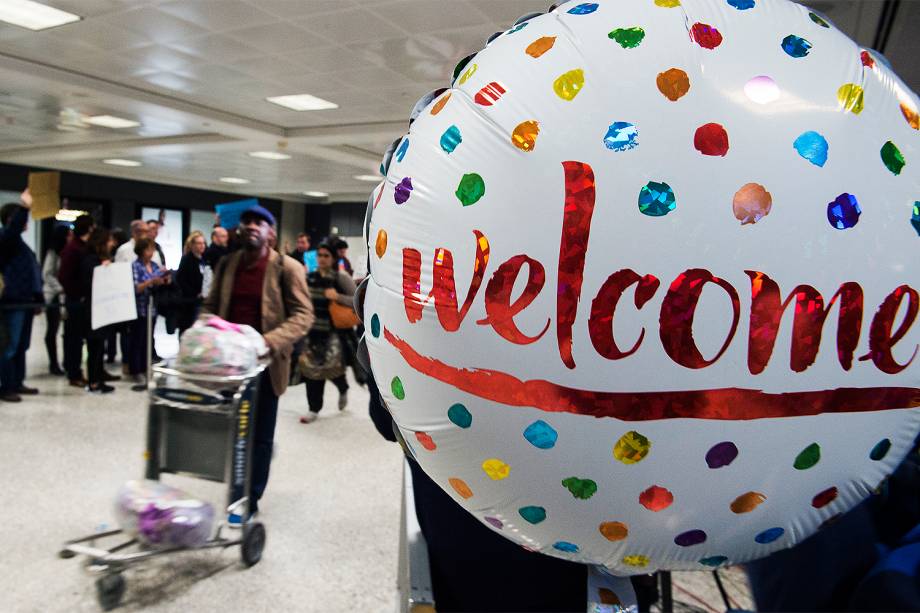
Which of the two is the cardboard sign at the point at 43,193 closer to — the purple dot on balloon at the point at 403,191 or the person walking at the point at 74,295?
the person walking at the point at 74,295

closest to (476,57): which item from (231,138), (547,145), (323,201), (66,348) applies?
(547,145)

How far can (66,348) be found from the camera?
5.64m

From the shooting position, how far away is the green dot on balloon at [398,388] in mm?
732

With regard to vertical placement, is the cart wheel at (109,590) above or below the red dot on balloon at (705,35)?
below

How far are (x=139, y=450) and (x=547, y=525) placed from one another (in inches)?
151

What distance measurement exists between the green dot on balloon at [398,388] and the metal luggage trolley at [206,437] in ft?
5.90

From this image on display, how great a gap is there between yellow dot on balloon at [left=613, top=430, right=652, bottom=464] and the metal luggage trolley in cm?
201

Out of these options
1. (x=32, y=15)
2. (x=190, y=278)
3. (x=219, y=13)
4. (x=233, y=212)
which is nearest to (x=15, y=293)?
(x=190, y=278)

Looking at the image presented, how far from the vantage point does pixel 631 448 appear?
0.62 meters

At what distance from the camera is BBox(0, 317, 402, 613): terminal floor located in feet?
7.73

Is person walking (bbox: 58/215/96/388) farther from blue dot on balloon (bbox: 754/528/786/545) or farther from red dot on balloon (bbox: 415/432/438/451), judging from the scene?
blue dot on balloon (bbox: 754/528/786/545)

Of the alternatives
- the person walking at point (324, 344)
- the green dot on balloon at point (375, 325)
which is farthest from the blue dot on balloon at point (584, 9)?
the person walking at point (324, 344)

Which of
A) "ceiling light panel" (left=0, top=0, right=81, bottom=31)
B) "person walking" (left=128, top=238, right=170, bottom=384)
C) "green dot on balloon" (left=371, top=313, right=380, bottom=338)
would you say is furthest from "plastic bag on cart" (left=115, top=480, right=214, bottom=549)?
"ceiling light panel" (left=0, top=0, right=81, bottom=31)

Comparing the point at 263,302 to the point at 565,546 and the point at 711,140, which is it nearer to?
the point at 565,546
